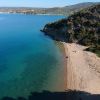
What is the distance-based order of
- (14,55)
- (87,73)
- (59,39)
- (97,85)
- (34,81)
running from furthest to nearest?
(59,39) < (14,55) < (87,73) < (34,81) < (97,85)

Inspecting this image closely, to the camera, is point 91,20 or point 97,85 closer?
point 97,85

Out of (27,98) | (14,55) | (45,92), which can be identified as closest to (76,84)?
(45,92)

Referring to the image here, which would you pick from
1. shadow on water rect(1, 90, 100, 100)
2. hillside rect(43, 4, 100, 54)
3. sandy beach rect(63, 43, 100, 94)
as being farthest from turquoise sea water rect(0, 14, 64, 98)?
hillside rect(43, 4, 100, 54)

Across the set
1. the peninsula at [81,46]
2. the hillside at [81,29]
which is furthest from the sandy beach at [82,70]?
the hillside at [81,29]

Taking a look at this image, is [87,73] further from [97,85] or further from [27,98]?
[27,98]

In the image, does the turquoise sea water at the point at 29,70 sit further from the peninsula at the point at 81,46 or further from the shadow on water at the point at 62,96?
the peninsula at the point at 81,46

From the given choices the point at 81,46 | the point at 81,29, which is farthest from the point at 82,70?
the point at 81,29
